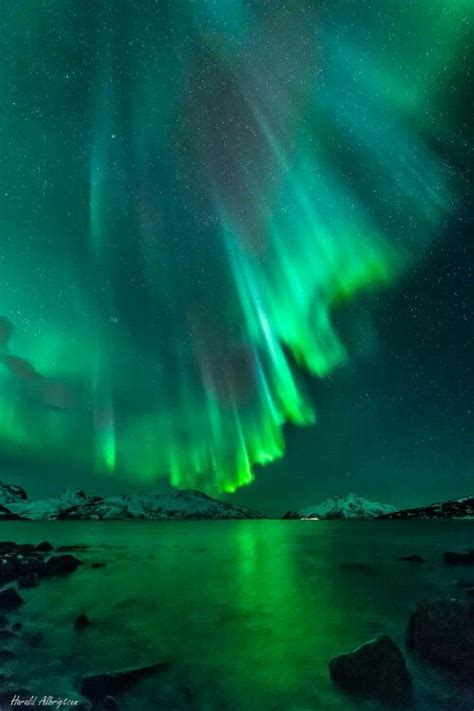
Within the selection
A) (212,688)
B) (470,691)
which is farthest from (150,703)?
(470,691)

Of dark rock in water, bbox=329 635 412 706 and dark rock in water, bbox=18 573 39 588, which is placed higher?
dark rock in water, bbox=18 573 39 588

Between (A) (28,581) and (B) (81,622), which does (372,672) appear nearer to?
(B) (81,622)

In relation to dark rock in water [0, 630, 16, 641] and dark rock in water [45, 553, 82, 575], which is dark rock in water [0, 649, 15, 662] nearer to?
dark rock in water [0, 630, 16, 641]

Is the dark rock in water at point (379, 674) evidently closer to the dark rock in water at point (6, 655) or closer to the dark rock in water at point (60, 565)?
the dark rock in water at point (6, 655)

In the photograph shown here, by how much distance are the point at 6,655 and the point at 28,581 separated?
1571cm

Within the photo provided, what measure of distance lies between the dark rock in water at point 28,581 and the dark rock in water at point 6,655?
1441 cm

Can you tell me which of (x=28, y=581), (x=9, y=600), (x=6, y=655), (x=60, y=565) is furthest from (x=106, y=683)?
(x=60, y=565)

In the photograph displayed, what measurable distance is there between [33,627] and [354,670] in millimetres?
13016

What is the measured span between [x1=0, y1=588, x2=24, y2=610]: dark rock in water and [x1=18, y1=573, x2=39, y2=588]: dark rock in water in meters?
5.69

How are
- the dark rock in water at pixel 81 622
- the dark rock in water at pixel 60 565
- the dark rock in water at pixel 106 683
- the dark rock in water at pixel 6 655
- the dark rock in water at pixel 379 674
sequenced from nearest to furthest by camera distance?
the dark rock in water at pixel 379 674
the dark rock in water at pixel 106 683
the dark rock in water at pixel 6 655
the dark rock in water at pixel 81 622
the dark rock in water at pixel 60 565

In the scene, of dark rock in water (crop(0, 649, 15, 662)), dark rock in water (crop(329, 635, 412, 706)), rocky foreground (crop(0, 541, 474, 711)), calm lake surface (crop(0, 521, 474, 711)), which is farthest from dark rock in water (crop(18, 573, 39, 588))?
dark rock in water (crop(329, 635, 412, 706))

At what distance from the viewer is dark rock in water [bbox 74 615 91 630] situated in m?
19.0

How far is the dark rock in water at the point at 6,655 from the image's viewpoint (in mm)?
13992

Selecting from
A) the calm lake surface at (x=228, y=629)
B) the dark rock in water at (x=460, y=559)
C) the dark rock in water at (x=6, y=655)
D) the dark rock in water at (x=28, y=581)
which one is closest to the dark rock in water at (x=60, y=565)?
the calm lake surface at (x=228, y=629)
